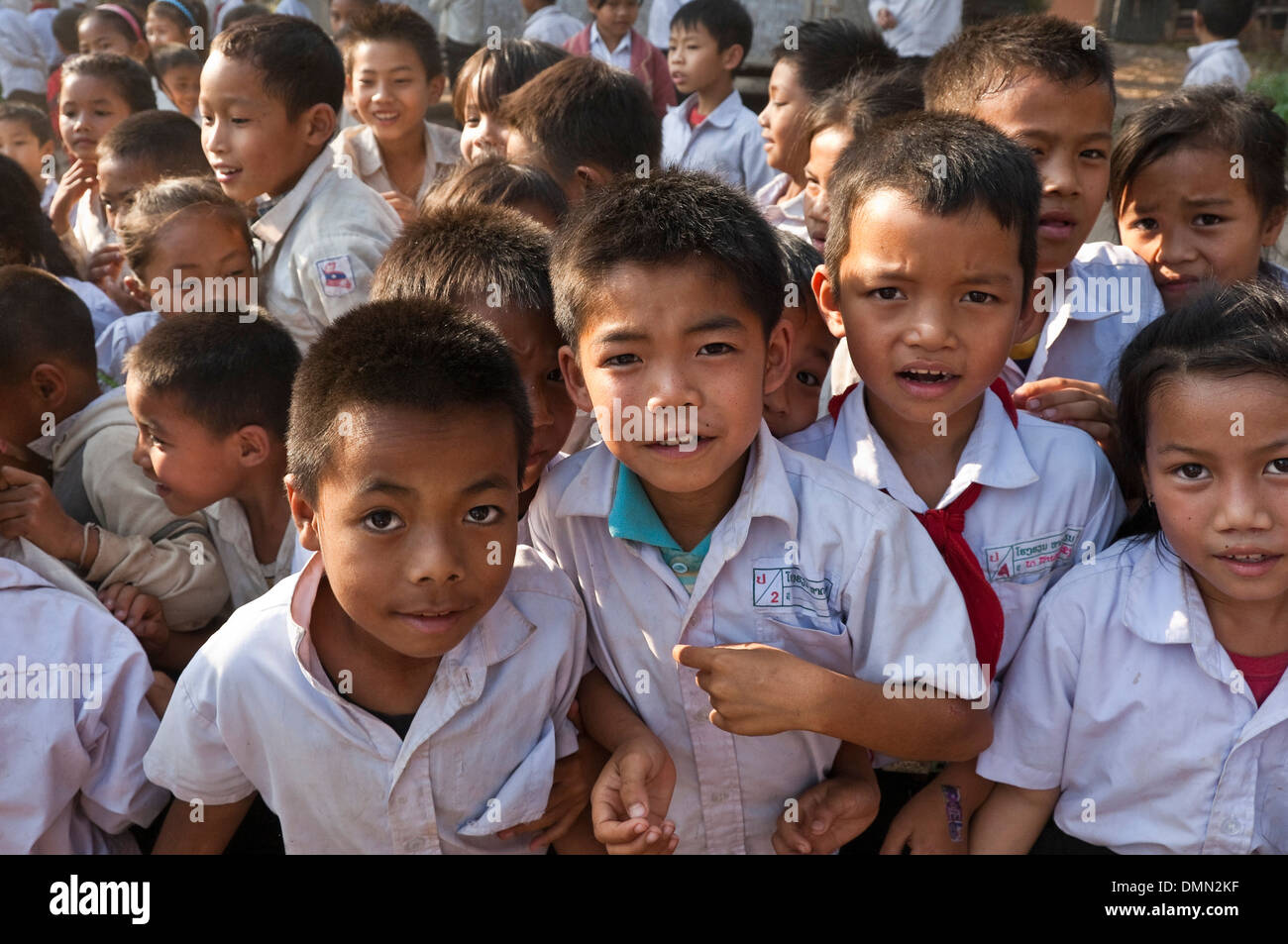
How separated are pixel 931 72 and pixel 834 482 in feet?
5.21

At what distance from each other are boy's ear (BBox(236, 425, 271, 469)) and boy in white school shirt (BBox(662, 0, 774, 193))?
158 inches

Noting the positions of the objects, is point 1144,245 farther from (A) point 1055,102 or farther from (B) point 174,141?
(B) point 174,141

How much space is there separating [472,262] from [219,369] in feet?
2.48

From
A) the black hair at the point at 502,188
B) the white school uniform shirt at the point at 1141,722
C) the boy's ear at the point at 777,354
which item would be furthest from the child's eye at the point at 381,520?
the black hair at the point at 502,188

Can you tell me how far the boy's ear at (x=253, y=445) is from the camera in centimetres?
277

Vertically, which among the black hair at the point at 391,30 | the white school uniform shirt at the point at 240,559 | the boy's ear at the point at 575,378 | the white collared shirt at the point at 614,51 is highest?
the white collared shirt at the point at 614,51

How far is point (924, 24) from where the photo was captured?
770 cm

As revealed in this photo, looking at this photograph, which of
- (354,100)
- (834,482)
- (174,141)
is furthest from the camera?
(354,100)

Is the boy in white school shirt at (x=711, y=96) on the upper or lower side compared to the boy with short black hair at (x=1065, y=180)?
upper

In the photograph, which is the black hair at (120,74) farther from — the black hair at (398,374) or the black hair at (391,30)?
the black hair at (398,374)

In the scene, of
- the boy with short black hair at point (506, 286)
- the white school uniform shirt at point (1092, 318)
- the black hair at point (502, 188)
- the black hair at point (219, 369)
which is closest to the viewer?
the boy with short black hair at point (506, 286)

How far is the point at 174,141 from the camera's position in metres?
4.53

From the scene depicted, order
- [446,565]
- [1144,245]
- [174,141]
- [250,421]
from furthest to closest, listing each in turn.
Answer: [174,141], [1144,245], [250,421], [446,565]

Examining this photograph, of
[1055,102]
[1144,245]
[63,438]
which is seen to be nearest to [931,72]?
[1055,102]
